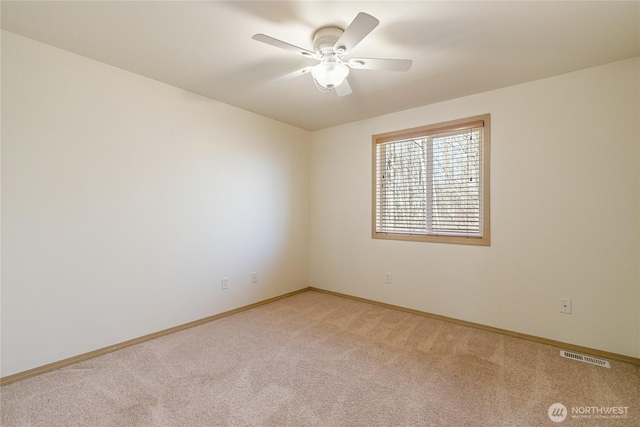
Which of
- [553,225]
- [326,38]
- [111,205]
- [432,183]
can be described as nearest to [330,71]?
[326,38]

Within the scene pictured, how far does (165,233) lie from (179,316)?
831 mm

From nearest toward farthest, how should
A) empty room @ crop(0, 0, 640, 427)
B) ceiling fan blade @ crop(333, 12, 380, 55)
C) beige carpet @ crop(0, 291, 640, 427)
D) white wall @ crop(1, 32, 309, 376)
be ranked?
1. ceiling fan blade @ crop(333, 12, 380, 55)
2. beige carpet @ crop(0, 291, 640, 427)
3. empty room @ crop(0, 0, 640, 427)
4. white wall @ crop(1, 32, 309, 376)

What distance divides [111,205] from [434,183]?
3127 millimetres

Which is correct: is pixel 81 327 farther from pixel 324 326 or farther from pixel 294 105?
pixel 294 105

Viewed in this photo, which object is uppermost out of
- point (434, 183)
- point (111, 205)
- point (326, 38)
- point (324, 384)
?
point (326, 38)

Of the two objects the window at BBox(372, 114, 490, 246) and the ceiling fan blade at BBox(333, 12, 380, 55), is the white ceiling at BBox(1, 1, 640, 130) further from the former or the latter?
the window at BBox(372, 114, 490, 246)

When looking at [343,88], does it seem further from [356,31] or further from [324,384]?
[324,384]

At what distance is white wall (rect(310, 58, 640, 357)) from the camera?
2207 mm

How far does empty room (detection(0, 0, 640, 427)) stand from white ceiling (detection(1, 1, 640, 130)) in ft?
0.06

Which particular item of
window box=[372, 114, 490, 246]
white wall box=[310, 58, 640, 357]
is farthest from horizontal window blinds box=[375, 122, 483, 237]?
white wall box=[310, 58, 640, 357]

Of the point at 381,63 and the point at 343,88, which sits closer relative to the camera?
the point at 381,63

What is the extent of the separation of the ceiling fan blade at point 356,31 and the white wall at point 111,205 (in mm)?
1854

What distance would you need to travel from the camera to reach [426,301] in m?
3.18

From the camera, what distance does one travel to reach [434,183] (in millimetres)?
3174
